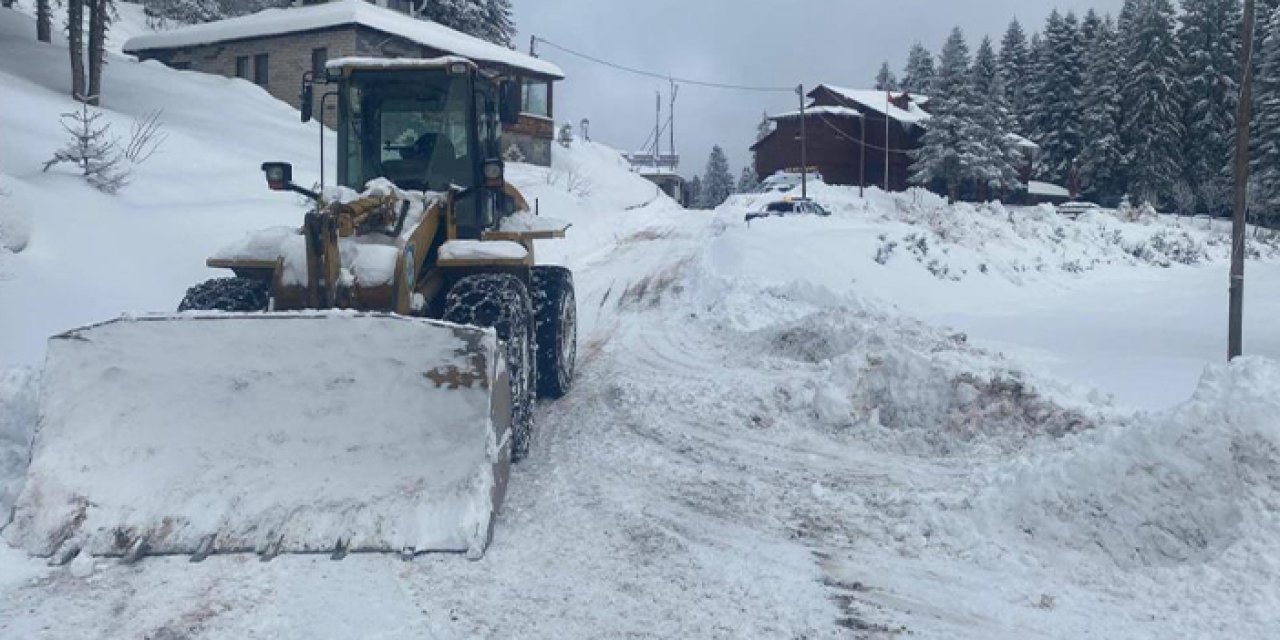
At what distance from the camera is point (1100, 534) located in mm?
4984

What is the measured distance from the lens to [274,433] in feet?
16.5

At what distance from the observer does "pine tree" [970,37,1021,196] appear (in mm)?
53812

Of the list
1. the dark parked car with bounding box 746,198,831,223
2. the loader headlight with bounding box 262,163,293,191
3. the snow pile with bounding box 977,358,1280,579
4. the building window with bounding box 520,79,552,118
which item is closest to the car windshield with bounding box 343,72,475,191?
the loader headlight with bounding box 262,163,293,191

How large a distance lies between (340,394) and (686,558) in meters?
1.94

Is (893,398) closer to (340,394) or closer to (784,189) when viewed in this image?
(340,394)

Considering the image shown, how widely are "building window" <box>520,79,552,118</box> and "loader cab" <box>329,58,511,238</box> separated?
32541 millimetres

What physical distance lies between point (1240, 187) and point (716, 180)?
102 meters

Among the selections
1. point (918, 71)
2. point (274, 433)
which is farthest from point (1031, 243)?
point (918, 71)

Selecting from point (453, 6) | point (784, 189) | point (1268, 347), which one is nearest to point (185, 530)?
point (1268, 347)

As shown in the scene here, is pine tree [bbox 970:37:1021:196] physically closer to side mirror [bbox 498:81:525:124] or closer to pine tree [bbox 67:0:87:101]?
pine tree [bbox 67:0:87:101]

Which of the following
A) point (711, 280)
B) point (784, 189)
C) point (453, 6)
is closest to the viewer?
point (711, 280)

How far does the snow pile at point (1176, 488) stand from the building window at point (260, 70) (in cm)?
3305

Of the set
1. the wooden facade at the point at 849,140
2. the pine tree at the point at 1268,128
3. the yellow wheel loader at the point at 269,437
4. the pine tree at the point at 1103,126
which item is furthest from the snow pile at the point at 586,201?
the pine tree at the point at 1103,126

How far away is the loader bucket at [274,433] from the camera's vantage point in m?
4.82
